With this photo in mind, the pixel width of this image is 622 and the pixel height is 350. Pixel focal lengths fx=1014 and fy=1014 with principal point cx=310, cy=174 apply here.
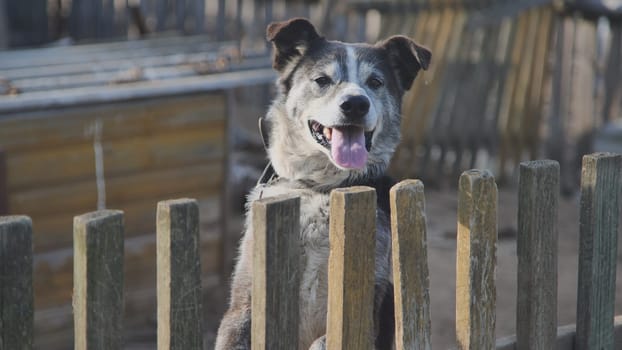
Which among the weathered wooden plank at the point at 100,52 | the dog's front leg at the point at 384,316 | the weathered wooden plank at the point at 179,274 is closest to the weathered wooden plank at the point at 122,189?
the weathered wooden plank at the point at 100,52

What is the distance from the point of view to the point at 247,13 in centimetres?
1036

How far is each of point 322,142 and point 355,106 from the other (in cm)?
23

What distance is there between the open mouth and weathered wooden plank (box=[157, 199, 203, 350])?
1.31 m

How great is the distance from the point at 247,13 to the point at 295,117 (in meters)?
6.45

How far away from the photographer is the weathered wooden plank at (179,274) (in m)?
2.45

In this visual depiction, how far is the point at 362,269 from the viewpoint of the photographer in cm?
268

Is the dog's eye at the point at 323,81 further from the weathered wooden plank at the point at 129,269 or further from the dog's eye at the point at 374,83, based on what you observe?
the weathered wooden plank at the point at 129,269

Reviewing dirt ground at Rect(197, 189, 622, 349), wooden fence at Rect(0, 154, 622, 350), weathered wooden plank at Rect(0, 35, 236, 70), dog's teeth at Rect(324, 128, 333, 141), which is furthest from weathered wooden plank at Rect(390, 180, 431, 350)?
weathered wooden plank at Rect(0, 35, 236, 70)

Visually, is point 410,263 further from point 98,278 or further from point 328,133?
point 328,133

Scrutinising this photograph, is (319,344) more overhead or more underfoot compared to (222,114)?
more underfoot

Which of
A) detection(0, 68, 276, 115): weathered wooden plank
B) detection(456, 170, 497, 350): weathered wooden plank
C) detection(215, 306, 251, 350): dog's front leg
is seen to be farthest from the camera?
detection(0, 68, 276, 115): weathered wooden plank

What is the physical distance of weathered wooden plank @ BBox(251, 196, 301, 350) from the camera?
99.5 inches

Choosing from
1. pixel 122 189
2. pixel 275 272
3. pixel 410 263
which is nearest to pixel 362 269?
pixel 410 263

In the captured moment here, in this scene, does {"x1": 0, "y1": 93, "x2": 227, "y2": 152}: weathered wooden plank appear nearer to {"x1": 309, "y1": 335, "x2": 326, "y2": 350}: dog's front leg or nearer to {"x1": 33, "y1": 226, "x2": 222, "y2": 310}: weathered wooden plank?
{"x1": 33, "y1": 226, "x2": 222, "y2": 310}: weathered wooden plank
